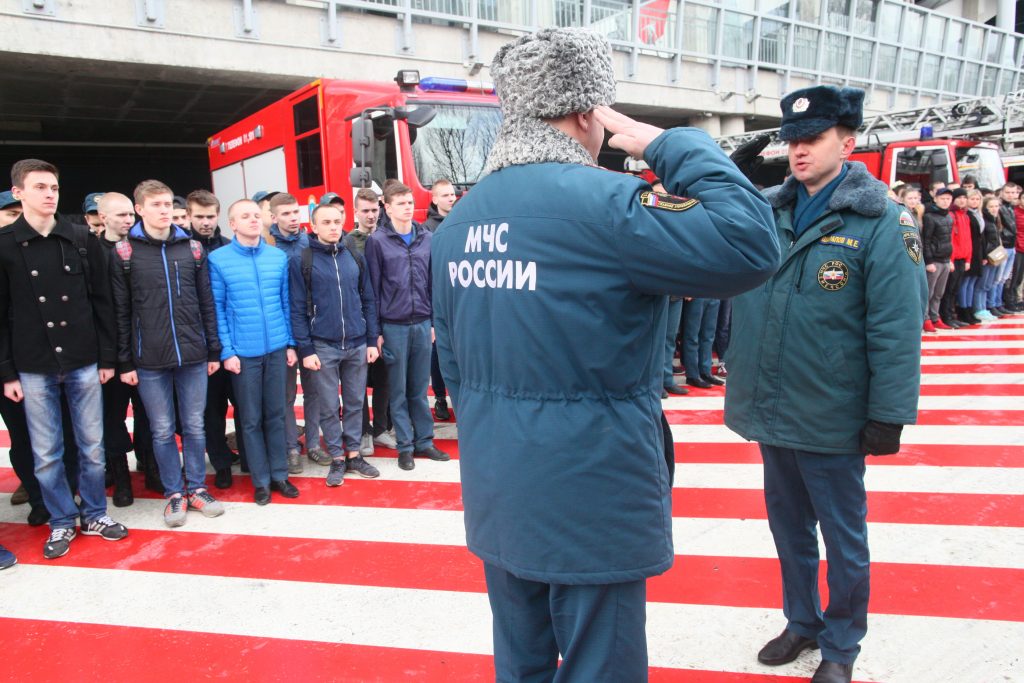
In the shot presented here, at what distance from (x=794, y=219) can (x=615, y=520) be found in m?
1.63

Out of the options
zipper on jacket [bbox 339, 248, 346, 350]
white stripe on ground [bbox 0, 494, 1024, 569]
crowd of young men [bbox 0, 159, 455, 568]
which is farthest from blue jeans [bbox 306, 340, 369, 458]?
white stripe on ground [bbox 0, 494, 1024, 569]

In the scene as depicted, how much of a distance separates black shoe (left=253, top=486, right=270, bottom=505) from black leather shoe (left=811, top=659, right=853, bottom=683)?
3.56 metres

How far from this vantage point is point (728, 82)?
20.8 meters

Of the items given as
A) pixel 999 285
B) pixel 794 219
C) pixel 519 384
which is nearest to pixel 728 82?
pixel 999 285

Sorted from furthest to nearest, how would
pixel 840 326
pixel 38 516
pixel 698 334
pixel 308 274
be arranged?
pixel 698 334 < pixel 308 274 < pixel 38 516 < pixel 840 326

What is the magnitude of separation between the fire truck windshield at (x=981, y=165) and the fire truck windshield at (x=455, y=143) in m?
10.8

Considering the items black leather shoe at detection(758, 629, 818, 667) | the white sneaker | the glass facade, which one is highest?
the glass facade

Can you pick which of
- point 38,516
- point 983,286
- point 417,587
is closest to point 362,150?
point 38,516

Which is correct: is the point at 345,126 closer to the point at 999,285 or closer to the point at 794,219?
the point at 794,219

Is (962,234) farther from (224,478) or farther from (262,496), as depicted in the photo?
(224,478)

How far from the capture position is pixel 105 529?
165 inches

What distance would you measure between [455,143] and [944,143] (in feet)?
35.1

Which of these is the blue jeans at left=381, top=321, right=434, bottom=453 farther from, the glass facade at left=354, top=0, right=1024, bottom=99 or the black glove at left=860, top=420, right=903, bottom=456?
the glass facade at left=354, top=0, right=1024, bottom=99

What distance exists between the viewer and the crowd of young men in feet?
13.0
